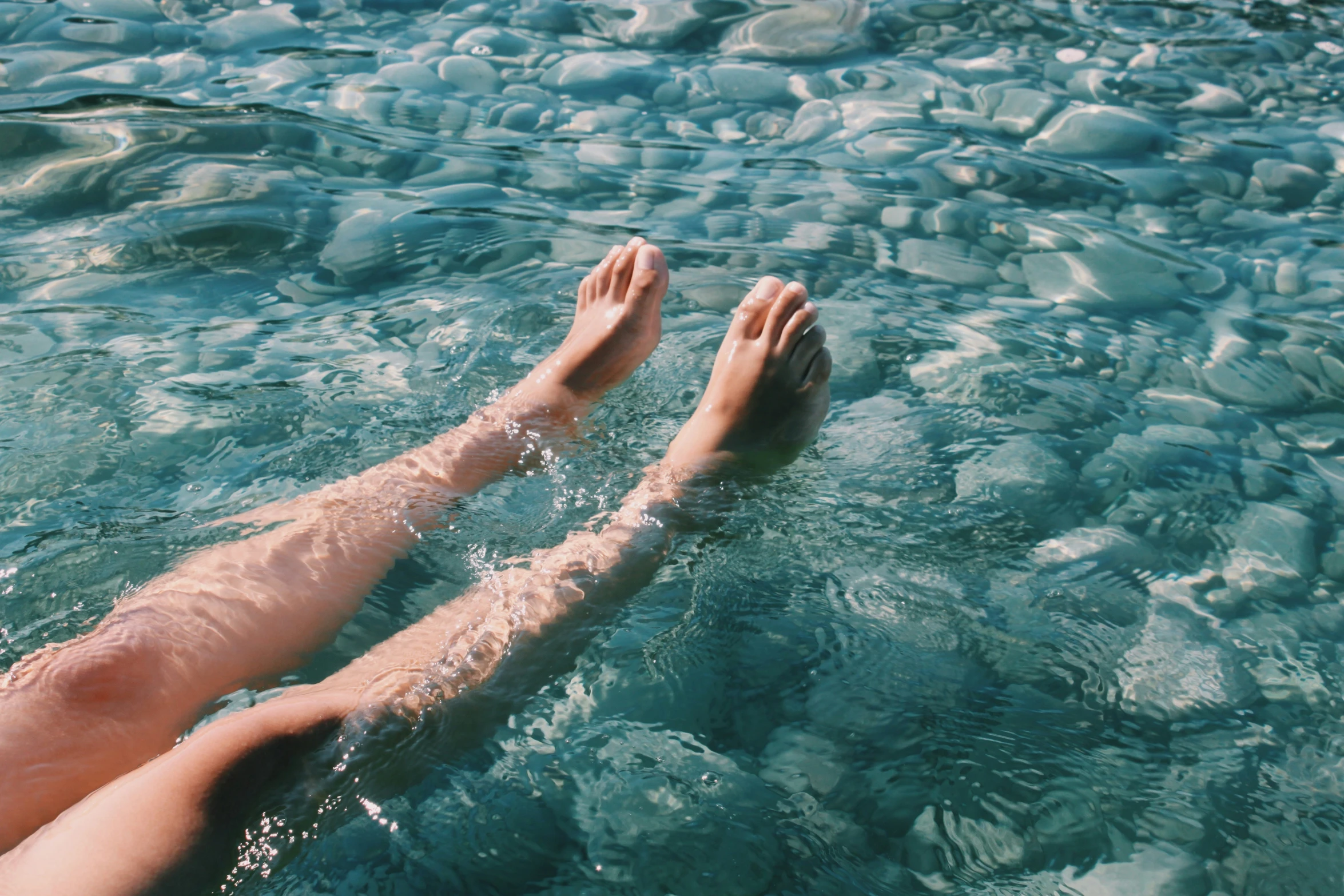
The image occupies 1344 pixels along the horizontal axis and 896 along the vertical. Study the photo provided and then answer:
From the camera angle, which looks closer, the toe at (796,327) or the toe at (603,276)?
the toe at (796,327)

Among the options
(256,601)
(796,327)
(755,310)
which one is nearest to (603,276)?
(755,310)

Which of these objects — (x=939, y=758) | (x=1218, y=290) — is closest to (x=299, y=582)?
(x=939, y=758)

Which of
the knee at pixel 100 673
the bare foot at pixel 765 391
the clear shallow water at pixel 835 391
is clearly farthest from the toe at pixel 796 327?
the knee at pixel 100 673

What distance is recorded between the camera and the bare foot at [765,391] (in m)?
2.12

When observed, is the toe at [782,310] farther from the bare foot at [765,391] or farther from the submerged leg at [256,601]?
the submerged leg at [256,601]

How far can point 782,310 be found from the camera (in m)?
2.22

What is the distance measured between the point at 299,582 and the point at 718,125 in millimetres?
2683

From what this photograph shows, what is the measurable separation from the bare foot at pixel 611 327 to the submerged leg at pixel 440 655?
0.90ft

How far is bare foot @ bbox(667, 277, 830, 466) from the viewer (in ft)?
6.95

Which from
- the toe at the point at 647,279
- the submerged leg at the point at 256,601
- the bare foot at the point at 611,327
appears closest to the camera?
the submerged leg at the point at 256,601

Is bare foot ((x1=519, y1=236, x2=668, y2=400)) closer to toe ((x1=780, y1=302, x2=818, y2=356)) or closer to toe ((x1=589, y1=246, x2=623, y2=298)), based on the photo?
toe ((x1=589, y1=246, x2=623, y2=298))

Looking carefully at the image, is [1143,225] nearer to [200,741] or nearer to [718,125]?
[718,125]

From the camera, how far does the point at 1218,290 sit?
2928 millimetres

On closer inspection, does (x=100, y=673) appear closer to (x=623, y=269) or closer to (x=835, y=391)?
(x=623, y=269)
